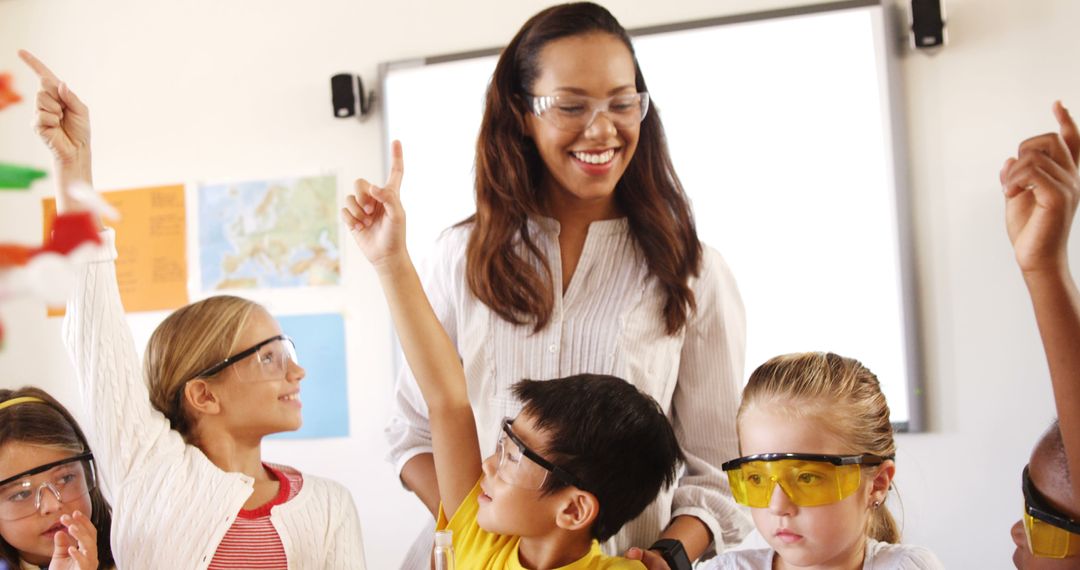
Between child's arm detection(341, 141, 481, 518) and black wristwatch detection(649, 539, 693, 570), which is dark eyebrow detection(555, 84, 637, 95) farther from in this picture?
black wristwatch detection(649, 539, 693, 570)

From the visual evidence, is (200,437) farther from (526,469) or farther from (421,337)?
(526,469)

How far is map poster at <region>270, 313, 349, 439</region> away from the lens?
9.91ft

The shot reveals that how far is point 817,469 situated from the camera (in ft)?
3.87

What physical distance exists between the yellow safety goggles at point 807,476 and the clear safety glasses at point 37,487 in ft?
3.39

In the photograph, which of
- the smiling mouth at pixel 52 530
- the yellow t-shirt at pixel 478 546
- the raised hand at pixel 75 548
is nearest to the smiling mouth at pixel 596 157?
the yellow t-shirt at pixel 478 546

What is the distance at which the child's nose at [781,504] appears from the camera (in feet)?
3.88

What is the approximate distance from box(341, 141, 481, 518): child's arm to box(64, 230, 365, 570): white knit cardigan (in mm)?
328

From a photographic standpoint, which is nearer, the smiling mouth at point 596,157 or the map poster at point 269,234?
the smiling mouth at point 596,157

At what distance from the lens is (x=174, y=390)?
1586mm

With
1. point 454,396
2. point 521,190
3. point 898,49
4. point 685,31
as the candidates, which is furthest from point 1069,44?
point 454,396

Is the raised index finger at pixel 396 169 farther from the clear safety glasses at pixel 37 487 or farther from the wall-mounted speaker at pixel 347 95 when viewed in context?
the wall-mounted speaker at pixel 347 95

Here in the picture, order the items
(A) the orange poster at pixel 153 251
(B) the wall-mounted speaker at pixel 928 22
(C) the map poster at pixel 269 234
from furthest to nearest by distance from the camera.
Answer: (A) the orange poster at pixel 153 251 → (C) the map poster at pixel 269 234 → (B) the wall-mounted speaker at pixel 928 22

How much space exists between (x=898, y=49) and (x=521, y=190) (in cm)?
158

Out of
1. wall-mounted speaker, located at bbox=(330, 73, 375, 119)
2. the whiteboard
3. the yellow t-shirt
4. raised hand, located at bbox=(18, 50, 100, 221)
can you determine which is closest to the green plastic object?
raised hand, located at bbox=(18, 50, 100, 221)
